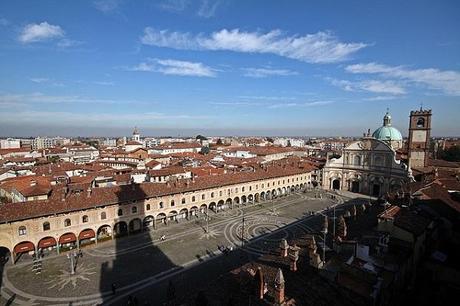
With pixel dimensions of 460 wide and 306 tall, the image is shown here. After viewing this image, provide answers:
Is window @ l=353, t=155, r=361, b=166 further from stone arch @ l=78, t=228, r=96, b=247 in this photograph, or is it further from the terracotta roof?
stone arch @ l=78, t=228, r=96, b=247

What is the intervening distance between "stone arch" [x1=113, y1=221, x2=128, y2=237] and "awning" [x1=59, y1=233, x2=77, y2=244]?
15.9 ft

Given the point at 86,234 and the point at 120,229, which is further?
the point at 120,229

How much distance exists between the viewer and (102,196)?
36.3 metres

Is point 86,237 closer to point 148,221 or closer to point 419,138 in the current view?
point 148,221

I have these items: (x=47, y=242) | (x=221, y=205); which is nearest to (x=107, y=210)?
(x=47, y=242)

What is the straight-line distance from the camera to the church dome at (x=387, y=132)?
6976cm

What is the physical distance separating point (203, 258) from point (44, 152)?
4332 inches

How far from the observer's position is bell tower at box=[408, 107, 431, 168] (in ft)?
196

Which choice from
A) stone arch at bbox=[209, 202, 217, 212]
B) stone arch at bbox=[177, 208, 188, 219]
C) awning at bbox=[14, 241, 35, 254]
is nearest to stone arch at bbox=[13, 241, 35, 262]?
awning at bbox=[14, 241, 35, 254]

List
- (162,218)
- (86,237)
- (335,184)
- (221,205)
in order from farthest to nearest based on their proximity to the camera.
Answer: (335,184), (221,205), (162,218), (86,237)

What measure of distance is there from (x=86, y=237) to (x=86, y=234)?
0.34 meters

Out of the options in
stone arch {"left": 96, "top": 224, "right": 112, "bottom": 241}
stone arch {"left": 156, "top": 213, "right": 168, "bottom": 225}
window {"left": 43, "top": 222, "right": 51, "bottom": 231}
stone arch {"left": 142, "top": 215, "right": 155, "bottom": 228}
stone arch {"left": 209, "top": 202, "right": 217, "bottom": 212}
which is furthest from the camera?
stone arch {"left": 209, "top": 202, "right": 217, "bottom": 212}

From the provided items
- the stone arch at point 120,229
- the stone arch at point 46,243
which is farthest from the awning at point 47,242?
the stone arch at point 120,229

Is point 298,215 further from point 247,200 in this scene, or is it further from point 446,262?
point 446,262
